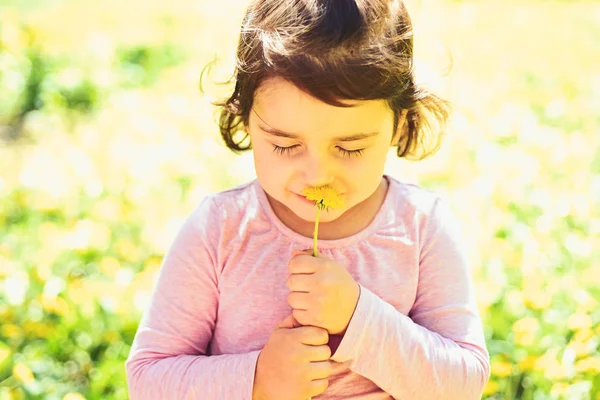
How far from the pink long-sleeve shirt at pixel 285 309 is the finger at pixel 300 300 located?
102 millimetres

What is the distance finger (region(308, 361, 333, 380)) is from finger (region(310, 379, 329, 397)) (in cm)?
1

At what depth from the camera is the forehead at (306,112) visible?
57.8 inches

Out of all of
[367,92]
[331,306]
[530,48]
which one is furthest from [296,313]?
[530,48]

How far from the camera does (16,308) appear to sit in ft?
8.71

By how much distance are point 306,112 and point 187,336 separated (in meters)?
0.53

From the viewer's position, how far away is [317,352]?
1535 mm

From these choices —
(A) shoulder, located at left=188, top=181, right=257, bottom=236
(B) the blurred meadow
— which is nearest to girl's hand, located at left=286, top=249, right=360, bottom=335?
(A) shoulder, located at left=188, top=181, right=257, bottom=236

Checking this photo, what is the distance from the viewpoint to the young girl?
150cm

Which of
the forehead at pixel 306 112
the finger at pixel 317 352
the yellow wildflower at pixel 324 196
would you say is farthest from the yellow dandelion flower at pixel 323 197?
Answer: the finger at pixel 317 352

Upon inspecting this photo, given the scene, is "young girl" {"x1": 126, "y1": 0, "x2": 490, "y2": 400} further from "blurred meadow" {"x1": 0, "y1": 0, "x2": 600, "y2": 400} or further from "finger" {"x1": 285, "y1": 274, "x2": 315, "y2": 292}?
"blurred meadow" {"x1": 0, "y1": 0, "x2": 600, "y2": 400}

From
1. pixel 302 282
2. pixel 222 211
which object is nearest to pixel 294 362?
pixel 302 282

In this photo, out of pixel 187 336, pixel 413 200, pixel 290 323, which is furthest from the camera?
pixel 413 200

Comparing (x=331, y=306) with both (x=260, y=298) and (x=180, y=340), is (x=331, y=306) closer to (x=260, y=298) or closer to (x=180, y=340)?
(x=260, y=298)

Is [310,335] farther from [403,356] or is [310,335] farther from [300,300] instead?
[403,356]
